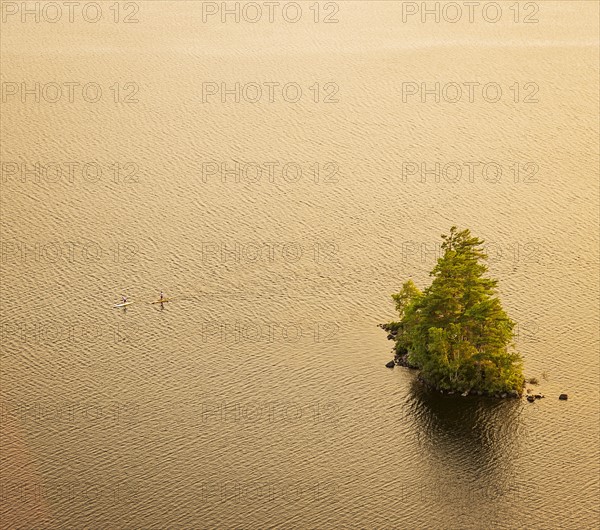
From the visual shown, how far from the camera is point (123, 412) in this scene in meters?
57.4

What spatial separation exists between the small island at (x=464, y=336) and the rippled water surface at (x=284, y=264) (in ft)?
3.74

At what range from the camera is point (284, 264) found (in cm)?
7094

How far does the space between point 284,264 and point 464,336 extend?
15.9m

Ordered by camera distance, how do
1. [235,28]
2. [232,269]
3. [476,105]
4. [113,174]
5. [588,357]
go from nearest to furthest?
[588,357] < [232,269] < [113,174] < [476,105] < [235,28]

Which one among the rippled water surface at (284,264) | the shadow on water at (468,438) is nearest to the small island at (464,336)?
the shadow on water at (468,438)

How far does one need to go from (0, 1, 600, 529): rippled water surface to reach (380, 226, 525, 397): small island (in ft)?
3.74

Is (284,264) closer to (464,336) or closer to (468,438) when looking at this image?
(464,336)

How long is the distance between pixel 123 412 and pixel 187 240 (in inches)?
732

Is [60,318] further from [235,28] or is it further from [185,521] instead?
[235,28]

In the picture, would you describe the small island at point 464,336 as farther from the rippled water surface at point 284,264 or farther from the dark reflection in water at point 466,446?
the rippled water surface at point 284,264

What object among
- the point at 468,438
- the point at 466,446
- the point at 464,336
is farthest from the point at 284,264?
the point at 466,446

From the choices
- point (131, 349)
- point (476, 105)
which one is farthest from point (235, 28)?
point (131, 349)

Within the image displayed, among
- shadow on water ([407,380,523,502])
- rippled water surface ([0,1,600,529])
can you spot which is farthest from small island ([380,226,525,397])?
rippled water surface ([0,1,600,529])

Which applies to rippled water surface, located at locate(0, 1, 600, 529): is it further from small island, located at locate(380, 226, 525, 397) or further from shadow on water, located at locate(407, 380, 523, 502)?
small island, located at locate(380, 226, 525, 397)
